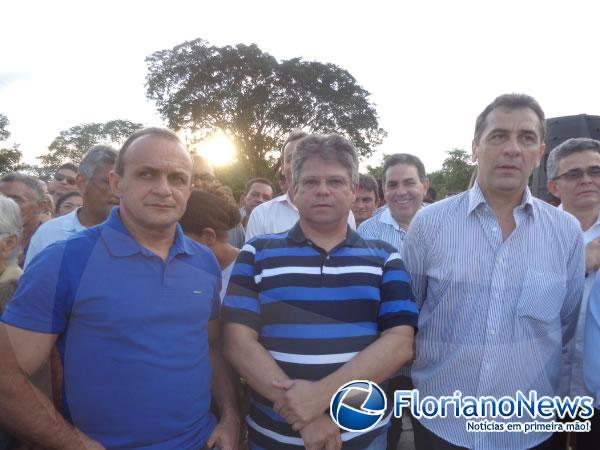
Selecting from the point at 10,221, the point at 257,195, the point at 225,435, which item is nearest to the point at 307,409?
the point at 225,435

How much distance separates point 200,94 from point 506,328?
26198 millimetres

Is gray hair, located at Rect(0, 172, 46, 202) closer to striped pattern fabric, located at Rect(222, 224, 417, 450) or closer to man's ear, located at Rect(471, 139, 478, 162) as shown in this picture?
striped pattern fabric, located at Rect(222, 224, 417, 450)

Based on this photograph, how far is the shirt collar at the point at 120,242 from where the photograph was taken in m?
1.67

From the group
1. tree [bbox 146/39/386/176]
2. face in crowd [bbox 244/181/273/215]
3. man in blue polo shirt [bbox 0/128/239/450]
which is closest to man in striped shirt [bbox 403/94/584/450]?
man in blue polo shirt [bbox 0/128/239/450]

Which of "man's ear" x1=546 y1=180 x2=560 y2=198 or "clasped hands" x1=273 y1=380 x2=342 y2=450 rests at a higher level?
"man's ear" x1=546 y1=180 x2=560 y2=198

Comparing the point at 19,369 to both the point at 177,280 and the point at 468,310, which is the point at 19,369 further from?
the point at 468,310

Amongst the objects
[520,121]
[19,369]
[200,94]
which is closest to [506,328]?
[520,121]

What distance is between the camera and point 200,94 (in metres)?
26.0

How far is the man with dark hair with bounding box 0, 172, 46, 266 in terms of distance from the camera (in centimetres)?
344

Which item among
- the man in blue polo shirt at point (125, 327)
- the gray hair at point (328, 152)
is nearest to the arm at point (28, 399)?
the man in blue polo shirt at point (125, 327)

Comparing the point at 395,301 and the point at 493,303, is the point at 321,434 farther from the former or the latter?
the point at 493,303

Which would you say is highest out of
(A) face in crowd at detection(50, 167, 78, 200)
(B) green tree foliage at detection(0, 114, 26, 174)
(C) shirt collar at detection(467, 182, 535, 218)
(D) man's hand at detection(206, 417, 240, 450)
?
(B) green tree foliage at detection(0, 114, 26, 174)

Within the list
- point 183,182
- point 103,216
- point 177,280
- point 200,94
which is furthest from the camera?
point 200,94

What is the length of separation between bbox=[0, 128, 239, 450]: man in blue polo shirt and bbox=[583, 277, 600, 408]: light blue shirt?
62.6 inches
